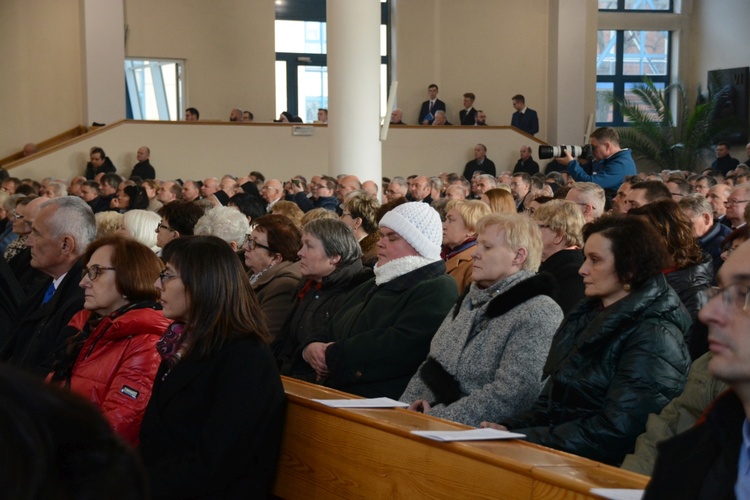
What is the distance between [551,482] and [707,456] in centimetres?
73

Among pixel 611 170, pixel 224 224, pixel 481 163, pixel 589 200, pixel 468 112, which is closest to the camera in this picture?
pixel 224 224

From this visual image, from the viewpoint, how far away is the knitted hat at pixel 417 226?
4344 mm

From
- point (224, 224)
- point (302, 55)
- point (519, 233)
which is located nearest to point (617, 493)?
point (519, 233)

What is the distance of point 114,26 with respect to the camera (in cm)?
1766

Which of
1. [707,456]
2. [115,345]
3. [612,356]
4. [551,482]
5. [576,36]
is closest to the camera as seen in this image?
[707,456]

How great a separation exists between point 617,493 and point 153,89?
18872 mm

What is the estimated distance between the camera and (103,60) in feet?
57.7

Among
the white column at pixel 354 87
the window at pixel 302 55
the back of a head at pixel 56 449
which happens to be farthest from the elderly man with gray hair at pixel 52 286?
the window at pixel 302 55

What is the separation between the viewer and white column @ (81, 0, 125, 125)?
57.4 feet

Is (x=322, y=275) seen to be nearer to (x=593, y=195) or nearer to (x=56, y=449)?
(x=593, y=195)

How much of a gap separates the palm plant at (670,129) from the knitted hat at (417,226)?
633 inches

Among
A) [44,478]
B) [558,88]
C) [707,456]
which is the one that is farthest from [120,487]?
[558,88]

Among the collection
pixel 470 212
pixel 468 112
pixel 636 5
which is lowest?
pixel 470 212

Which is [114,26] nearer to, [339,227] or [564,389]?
[339,227]
